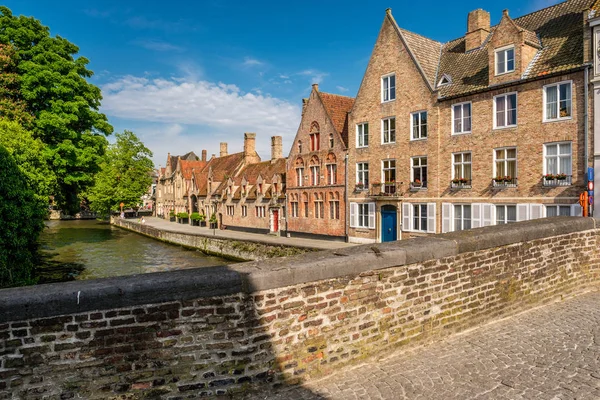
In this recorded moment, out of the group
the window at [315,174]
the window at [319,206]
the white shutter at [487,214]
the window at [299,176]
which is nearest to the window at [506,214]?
the white shutter at [487,214]

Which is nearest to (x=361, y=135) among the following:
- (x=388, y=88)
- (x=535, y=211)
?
(x=388, y=88)

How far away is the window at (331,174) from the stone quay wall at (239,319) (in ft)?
80.8

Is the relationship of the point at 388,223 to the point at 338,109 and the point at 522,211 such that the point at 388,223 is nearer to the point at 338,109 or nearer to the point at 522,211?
the point at 522,211

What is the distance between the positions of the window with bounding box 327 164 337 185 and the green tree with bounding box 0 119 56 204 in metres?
19.0

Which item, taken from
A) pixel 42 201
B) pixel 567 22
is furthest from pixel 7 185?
pixel 567 22

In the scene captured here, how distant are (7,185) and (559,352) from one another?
54.8ft

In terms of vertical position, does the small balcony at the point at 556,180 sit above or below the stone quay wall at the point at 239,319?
above

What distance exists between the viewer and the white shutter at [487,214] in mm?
21812

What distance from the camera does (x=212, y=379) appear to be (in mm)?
4430

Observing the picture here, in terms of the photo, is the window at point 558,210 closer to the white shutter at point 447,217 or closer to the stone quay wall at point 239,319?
the white shutter at point 447,217

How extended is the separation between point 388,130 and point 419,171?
374cm

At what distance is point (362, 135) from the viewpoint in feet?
95.7

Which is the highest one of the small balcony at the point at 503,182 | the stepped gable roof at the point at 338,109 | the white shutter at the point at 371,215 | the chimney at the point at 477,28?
the chimney at the point at 477,28

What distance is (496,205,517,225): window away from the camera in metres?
21.1
